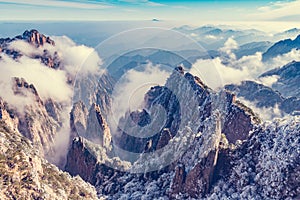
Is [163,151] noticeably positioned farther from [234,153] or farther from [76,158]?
[76,158]

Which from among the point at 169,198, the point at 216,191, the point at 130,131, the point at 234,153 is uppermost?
the point at 234,153

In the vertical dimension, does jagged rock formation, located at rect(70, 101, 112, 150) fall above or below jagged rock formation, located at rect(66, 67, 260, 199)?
below

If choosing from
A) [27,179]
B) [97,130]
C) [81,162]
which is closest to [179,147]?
[27,179]

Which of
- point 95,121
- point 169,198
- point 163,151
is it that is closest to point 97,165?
point 163,151

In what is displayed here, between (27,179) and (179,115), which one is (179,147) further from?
(179,115)

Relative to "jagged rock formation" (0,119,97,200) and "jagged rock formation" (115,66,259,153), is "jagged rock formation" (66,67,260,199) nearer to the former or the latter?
"jagged rock formation" (115,66,259,153)

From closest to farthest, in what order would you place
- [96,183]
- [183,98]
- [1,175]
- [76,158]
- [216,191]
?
[1,175], [216,191], [96,183], [76,158], [183,98]

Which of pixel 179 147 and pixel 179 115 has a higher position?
pixel 179 147

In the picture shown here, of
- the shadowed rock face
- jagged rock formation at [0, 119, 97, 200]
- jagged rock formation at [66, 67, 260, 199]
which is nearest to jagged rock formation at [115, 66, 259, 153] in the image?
jagged rock formation at [66, 67, 260, 199]
